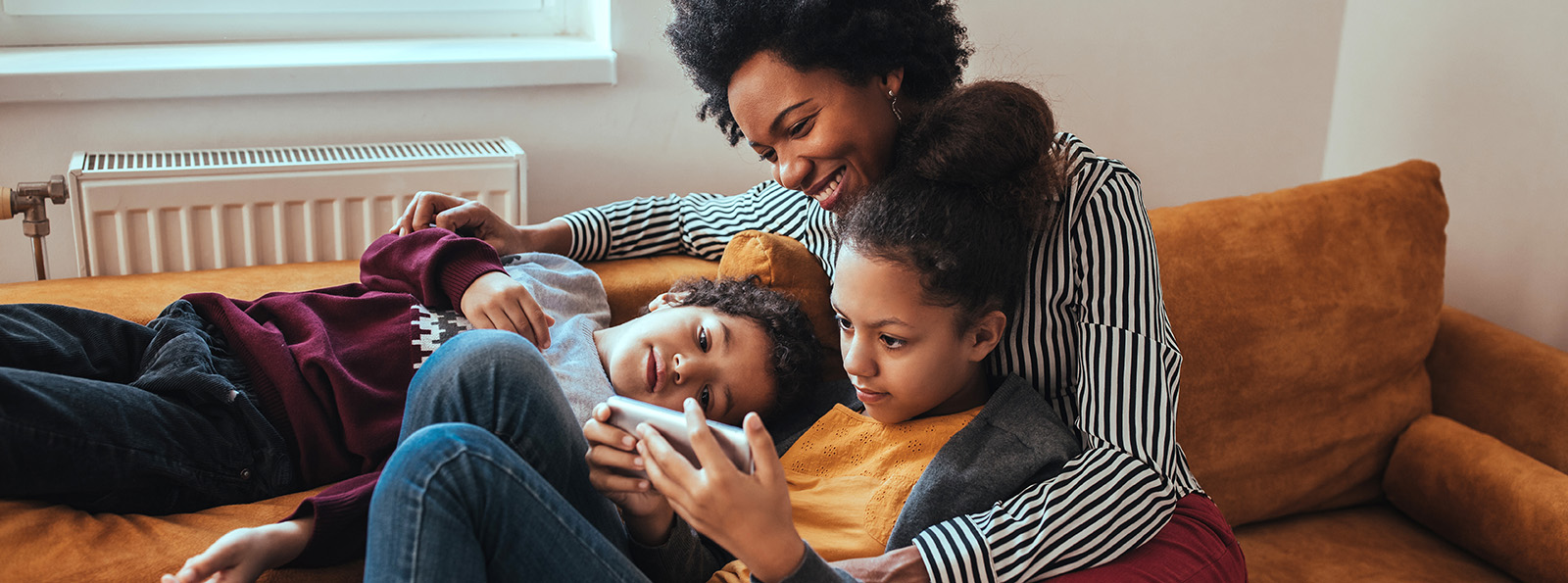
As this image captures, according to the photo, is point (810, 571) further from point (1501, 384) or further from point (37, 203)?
point (1501, 384)

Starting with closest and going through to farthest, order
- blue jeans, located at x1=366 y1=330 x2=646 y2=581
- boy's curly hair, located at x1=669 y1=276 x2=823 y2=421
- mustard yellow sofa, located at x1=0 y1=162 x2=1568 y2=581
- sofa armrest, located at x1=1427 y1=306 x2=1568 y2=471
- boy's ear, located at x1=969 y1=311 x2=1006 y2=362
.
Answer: blue jeans, located at x1=366 y1=330 x2=646 y2=581, boy's ear, located at x1=969 y1=311 x2=1006 y2=362, boy's curly hair, located at x1=669 y1=276 x2=823 y2=421, mustard yellow sofa, located at x1=0 y1=162 x2=1568 y2=581, sofa armrest, located at x1=1427 y1=306 x2=1568 y2=471

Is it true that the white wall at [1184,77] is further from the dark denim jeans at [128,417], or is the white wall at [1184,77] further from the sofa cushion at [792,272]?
the dark denim jeans at [128,417]

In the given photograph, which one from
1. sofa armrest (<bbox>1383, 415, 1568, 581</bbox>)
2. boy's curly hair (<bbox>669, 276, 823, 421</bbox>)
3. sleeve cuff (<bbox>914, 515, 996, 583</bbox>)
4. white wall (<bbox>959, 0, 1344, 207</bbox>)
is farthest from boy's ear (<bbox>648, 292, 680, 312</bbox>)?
sofa armrest (<bbox>1383, 415, 1568, 581</bbox>)

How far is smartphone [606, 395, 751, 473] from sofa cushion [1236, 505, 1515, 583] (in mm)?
1096

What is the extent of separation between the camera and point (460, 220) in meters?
1.67

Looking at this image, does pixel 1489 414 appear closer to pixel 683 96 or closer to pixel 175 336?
pixel 683 96

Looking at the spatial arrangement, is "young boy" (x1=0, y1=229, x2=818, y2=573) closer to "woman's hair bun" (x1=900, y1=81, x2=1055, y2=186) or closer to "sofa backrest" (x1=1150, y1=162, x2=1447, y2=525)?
"woman's hair bun" (x1=900, y1=81, x2=1055, y2=186)

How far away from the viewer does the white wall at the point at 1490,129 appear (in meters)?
2.07

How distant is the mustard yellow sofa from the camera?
1.75 meters

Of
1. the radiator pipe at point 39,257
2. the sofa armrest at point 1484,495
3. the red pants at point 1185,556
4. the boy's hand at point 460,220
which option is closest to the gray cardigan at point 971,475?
the red pants at point 1185,556

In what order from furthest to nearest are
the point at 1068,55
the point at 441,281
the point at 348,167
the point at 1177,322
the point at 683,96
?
the point at 1068,55
the point at 683,96
the point at 348,167
the point at 1177,322
the point at 441,281

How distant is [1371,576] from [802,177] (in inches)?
45.2

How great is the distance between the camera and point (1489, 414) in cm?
195

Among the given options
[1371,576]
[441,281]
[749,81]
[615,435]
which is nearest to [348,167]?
[441,281]
